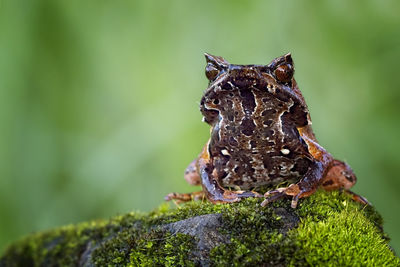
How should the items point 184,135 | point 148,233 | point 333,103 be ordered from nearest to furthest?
point 148,233
point 333,103
point 184,135

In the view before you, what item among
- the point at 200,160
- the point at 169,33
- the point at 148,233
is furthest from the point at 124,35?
the point at 148,233

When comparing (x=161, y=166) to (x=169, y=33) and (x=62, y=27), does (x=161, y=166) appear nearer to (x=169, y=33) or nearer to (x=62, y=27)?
(x=169, y=33)

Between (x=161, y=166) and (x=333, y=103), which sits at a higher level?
(x=161, y=166)

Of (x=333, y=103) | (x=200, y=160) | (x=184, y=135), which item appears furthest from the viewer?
(x=184, y=135)

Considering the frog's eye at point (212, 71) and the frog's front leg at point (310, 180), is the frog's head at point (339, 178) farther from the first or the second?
the frog's eye at point (212, 71)

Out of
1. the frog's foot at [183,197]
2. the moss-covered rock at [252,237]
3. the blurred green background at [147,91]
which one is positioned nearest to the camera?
the moss-covered rock at [252,237]

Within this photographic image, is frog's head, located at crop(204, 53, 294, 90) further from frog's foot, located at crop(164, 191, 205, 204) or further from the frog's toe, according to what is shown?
frog's foot, located at crop(164, 191, 205, 204)

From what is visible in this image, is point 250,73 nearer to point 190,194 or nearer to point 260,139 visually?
point 260,139

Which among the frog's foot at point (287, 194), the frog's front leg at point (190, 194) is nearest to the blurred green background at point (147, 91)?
the frog's front leg at point (190, 194)
